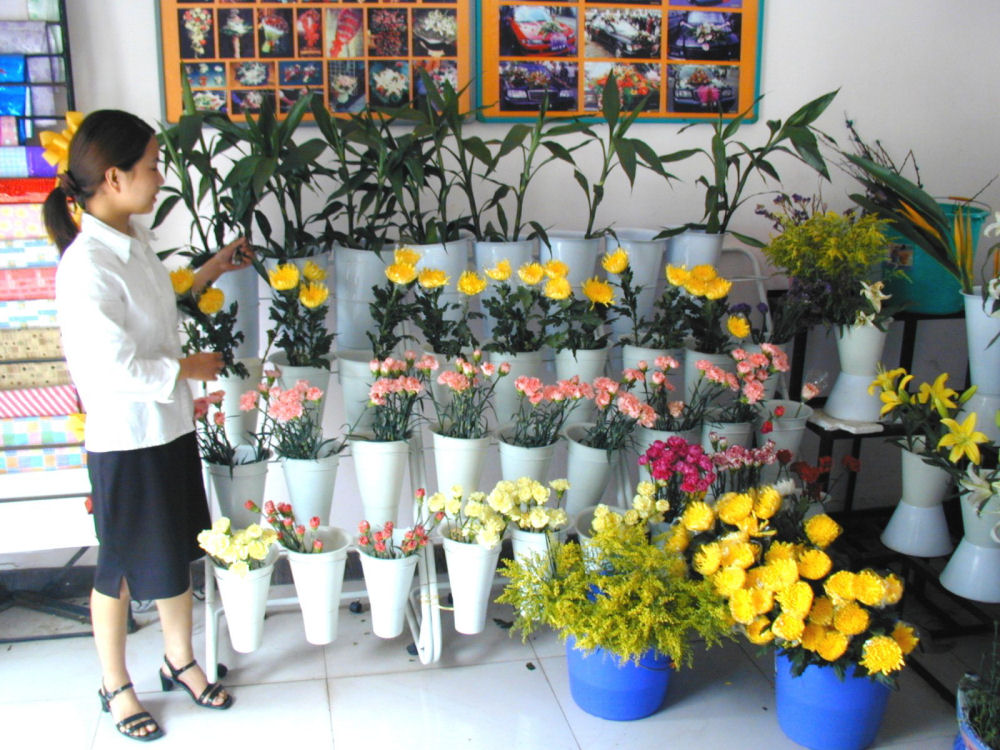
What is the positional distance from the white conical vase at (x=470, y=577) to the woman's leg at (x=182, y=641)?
1.89 ft

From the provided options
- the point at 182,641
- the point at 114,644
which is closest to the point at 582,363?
the point at 182,641

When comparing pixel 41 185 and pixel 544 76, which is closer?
pixel 41 185

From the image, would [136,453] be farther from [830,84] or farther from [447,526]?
[830,84]

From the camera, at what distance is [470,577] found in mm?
2082

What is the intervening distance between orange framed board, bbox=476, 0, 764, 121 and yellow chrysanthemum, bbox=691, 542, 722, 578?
4.14ft

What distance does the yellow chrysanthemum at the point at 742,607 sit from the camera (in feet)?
5.87

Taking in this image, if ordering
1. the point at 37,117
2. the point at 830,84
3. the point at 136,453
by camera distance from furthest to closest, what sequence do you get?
1. the point at 830,84
2. the point at 37,117
3. the point at 136,453

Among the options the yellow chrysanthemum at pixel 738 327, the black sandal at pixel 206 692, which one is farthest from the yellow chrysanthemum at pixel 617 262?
the black sandal at pixel 206 692

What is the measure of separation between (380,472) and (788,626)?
945 millimetres

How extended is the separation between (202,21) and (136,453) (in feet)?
3.82

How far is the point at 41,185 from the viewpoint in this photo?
2.20m

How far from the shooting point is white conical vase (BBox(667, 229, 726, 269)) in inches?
91.0

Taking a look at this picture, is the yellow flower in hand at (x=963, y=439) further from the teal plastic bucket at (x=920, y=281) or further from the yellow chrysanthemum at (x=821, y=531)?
the teal plastic bucket at (x=920, y=281)

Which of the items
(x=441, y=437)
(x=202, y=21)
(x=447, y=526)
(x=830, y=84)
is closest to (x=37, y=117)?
(x=202, y=21)
